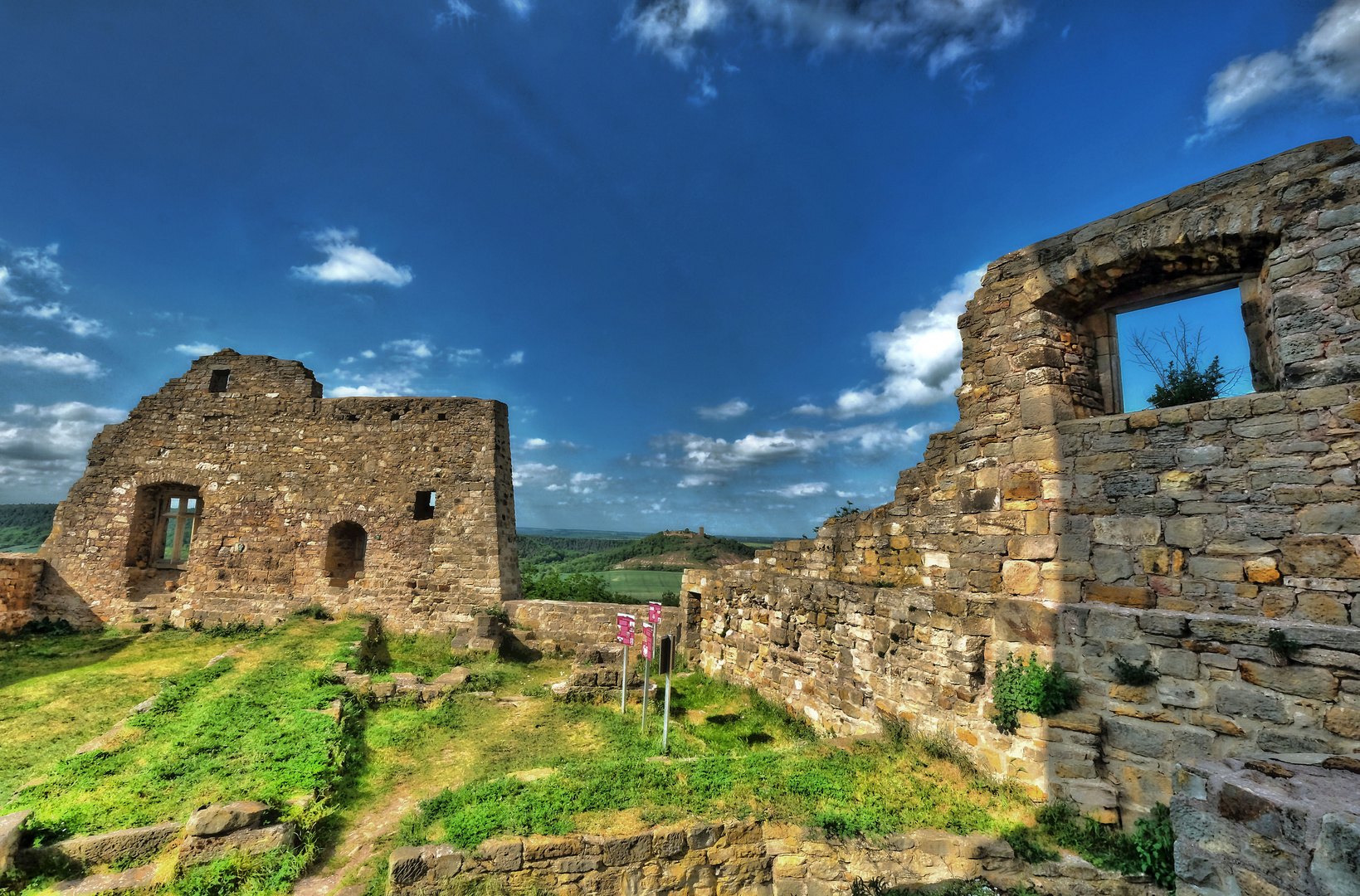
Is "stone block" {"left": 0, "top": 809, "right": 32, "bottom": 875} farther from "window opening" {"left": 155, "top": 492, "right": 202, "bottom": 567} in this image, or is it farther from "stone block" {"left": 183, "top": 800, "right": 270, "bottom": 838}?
"window opening" {"left": 155, "top": 492, "right": 202, "bottom": 567}

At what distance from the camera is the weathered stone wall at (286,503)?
13.9 meters

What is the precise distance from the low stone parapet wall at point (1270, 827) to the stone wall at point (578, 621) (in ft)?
34.0

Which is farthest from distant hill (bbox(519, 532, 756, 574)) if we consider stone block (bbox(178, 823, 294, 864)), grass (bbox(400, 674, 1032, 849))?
stone block (bbox(178, 823, 294, 864))

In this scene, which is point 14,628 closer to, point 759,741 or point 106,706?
point 106,706

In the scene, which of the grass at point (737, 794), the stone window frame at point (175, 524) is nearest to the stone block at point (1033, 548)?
the grass at point (737, 794)

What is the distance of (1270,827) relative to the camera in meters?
2.77

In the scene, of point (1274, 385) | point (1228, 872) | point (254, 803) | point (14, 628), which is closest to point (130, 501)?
point (14, 628)

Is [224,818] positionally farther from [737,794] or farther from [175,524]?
[175,524]

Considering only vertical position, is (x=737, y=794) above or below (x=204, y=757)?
above

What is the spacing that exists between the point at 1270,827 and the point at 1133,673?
244 centimetres

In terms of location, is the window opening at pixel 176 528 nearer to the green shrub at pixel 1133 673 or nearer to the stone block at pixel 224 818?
the stone block at pixel 224 818

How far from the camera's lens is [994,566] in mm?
6246

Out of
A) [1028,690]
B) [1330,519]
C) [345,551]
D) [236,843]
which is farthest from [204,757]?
[1330,519]

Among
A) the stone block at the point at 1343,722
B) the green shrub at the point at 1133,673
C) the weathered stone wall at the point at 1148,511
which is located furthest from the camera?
the green shrub at the point at 1133,673
